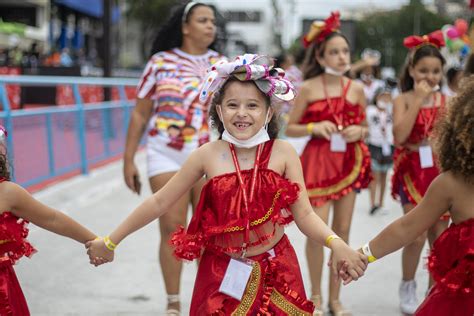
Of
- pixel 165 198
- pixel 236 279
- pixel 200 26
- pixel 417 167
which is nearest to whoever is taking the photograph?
pixel 236 279

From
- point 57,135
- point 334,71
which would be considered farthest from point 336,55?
point 57,135

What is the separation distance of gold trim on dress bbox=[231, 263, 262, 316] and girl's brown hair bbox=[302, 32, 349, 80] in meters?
2.21

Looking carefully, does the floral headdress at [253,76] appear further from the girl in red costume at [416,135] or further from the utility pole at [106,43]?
the utility pole at [106,43]

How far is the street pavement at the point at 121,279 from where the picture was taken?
16.3 ft

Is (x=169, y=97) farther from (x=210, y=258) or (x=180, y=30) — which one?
(x=210, y=258)

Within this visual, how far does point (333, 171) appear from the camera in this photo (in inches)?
188

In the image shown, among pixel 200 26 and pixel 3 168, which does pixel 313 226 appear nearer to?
pixel 3 168

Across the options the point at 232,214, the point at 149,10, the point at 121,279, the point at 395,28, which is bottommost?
the point at 121,279

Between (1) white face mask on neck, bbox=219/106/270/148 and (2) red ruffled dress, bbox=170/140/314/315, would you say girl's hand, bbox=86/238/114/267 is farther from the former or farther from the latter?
(1) white face mask on neck, bbox=219/106/270/148

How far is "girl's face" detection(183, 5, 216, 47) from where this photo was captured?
4648 mm

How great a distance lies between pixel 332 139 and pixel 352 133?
0.44ft

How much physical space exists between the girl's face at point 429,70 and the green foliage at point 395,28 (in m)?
58.8

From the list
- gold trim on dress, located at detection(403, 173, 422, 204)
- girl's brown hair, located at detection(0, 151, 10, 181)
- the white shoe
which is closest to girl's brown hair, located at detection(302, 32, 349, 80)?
gold trim on dress, located at detection(403, 173, 422, 204)

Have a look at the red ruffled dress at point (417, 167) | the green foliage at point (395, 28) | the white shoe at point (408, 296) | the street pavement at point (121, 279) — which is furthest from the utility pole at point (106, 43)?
the green foliage at point (395, 28)
